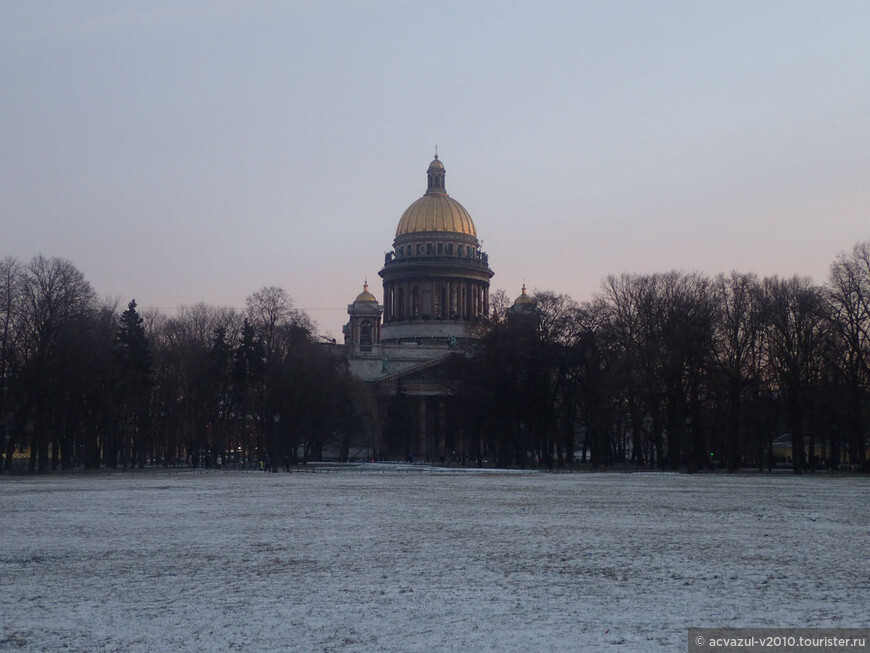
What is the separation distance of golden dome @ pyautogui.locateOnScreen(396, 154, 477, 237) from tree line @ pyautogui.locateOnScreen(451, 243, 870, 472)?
76825 millimetres

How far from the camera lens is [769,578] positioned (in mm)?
16578

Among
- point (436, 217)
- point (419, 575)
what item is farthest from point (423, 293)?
point (419, 575)

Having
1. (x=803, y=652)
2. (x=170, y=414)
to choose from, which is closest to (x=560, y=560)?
(x=803, y=652)

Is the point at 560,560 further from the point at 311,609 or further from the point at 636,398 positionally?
the point at 636,398

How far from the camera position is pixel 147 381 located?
7531cm

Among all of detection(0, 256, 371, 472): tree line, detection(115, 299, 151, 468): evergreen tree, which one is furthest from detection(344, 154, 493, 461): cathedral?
detection(115, 299, 151, 468): evergreen tree

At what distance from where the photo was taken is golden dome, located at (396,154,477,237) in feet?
523

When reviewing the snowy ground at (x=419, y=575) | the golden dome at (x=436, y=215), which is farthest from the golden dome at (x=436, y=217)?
the snowy ground at (x=419, y=575)

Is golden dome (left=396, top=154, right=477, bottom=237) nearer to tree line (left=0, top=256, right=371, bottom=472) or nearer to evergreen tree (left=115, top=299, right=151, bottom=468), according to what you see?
tree line (left=0, top=256, right=371, bottom=472)

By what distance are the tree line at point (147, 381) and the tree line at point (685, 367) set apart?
12.1m

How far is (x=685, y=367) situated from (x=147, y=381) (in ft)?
108

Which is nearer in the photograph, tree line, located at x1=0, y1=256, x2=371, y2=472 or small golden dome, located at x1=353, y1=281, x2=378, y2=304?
tree line, located at x1=0, y1=256, x2=371, y2=472

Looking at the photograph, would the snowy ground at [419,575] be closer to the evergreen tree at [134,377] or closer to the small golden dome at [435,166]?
the evergreen tree at [134,377]

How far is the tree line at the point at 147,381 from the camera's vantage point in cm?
6656
